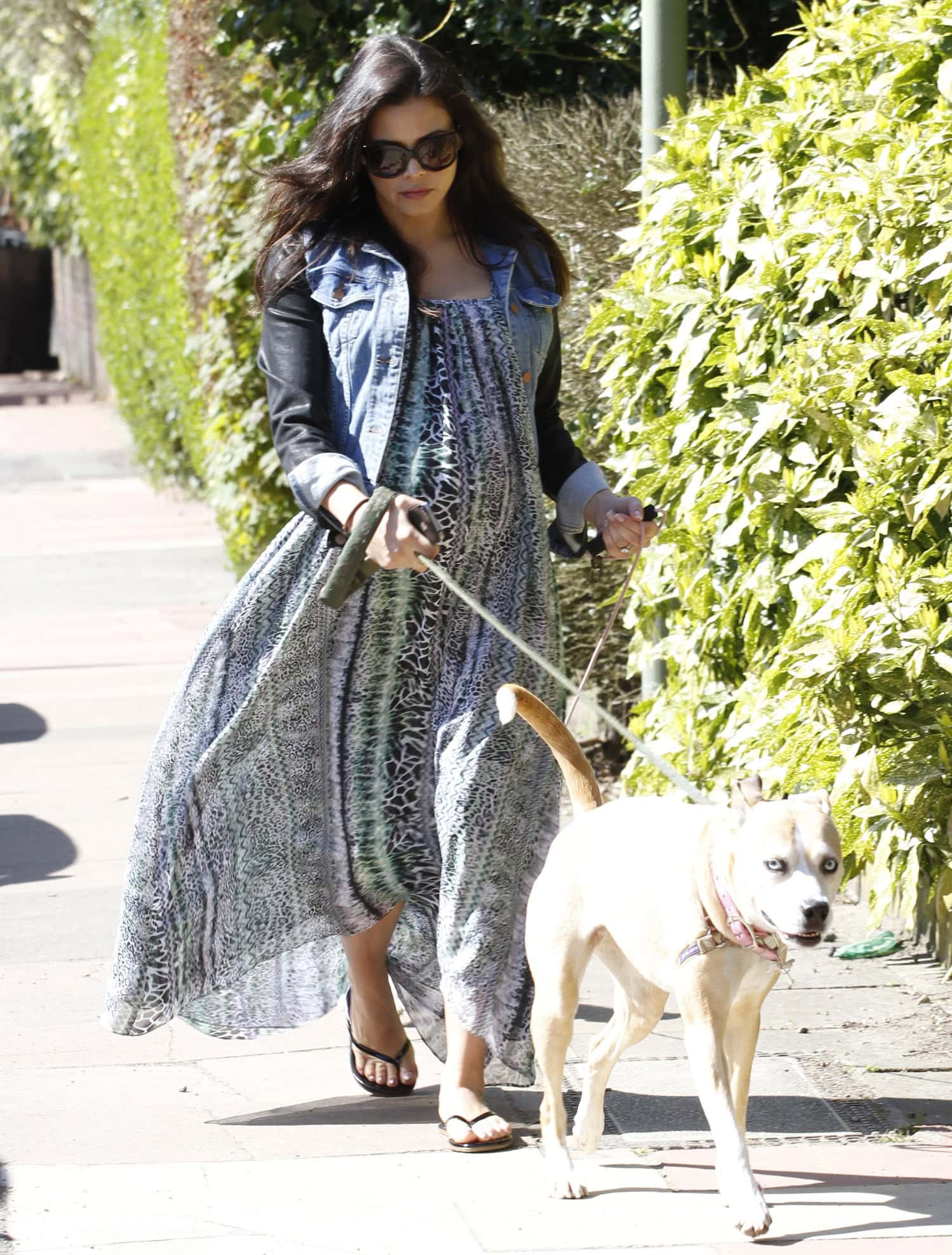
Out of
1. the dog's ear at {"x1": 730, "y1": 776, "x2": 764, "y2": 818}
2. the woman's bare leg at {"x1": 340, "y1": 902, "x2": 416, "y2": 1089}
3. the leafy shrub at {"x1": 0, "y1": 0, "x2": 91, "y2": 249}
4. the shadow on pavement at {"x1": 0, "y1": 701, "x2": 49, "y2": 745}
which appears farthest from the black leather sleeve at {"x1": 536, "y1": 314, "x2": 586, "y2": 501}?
the leafy shrub at {"x1": 0, "y1": 0, "x2": 91, "y2": 249}

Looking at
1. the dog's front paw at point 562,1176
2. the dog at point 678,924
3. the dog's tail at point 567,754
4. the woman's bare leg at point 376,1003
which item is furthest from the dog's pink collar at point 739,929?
the woman's bare leg at point 376,1003

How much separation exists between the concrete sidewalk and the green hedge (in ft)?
20.7

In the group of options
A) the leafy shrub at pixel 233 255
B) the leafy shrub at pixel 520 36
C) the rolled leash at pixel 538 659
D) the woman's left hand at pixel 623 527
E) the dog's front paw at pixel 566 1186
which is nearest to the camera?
the rolled leash at pixel 538 659

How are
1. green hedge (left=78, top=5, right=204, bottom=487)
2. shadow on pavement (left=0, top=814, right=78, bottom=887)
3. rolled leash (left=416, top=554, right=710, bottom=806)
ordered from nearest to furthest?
1. rolled leash (left=416, top=554, right=710, bottom=806)
2. shadow on pavement (left=0, top=814, right=78, bottom=887)
3. green hedge (left=78, top=5, right=204, bottom=487)

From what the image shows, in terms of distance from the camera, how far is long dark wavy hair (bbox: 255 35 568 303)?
337 centimetres

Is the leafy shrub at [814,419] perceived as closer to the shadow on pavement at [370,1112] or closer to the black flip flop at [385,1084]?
→ the shadow on pavement at [370,1112]

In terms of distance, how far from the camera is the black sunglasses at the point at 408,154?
11.0 ft

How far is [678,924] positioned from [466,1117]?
745 millimetres

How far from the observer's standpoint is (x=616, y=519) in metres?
3.47

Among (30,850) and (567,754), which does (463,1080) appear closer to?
(567,754)

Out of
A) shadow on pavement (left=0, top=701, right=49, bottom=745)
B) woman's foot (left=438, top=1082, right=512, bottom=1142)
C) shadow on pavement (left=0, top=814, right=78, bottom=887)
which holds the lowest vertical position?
shadow on pavement (left=0, top=701, right=49, bottom=745)

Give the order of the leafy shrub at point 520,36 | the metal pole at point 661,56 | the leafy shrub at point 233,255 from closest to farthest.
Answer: the metal pole at point 661,56 < the leafy shrub at point 520,36 < the leafy shrub at point 233,255

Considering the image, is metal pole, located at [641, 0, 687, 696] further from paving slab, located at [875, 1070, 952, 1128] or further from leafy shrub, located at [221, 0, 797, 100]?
paving slab, located at [875, 1070, 952, 1128]

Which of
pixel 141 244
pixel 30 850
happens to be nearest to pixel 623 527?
pixel 30 850
